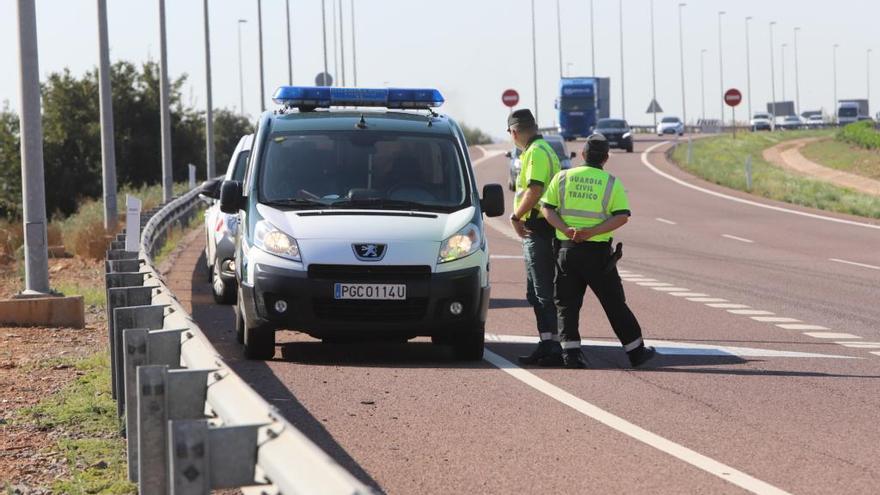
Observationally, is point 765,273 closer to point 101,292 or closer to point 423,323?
point 101,292

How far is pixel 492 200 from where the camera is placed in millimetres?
12797

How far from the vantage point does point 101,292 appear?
19766 mm

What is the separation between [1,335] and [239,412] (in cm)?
1049

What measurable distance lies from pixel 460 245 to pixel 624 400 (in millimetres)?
2385

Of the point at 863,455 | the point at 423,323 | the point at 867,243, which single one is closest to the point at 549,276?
the point at 423,323

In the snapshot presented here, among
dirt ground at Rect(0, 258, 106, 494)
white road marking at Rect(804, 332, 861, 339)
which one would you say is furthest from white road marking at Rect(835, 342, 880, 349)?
dirt ground at Rect(0, 258, 106, 494)

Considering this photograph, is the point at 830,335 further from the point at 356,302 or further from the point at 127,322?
the point at 127,322

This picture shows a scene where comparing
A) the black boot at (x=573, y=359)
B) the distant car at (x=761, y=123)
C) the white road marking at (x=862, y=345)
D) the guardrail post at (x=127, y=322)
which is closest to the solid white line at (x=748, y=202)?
the white road marking at (x=862, y=345)

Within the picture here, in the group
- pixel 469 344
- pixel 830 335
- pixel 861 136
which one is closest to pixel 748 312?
pixel 830 335

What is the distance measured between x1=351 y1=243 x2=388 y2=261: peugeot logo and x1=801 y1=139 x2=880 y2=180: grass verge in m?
48.3

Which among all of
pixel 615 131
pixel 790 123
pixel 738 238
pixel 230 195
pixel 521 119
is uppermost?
pixel 790 123

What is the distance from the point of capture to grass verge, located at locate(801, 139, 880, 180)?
62281mm

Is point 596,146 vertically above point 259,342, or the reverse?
→ point 596,146

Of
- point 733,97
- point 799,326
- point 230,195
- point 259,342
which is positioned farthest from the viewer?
point 733,97
